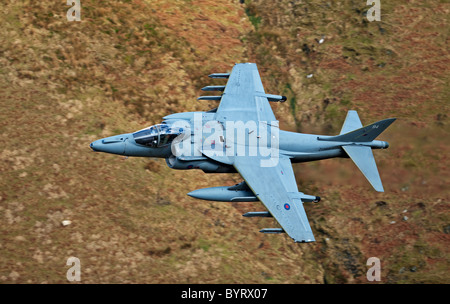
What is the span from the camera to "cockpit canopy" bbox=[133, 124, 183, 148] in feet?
99.8

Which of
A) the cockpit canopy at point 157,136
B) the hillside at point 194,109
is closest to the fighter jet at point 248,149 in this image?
the cockpit canopy at point 157,136

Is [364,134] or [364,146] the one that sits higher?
[364,134]

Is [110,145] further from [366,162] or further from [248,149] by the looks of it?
[366,162]

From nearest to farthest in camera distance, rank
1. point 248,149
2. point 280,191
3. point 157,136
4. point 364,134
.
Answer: point 280,191, point 157,136, point 248,149, point 364,134

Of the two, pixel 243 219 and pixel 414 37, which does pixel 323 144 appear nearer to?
pixel 243 219

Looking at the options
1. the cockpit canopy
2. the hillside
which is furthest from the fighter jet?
the hillside

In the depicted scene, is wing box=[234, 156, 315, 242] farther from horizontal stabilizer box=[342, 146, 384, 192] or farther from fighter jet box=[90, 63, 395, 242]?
horizontal stabilizer box=[342, 146, 384, 192]

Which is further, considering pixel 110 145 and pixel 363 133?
pixel 363 133

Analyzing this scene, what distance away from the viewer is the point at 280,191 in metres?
29.4

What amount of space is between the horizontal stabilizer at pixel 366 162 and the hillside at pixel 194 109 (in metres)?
3.97

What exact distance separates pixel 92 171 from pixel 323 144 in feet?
42.1

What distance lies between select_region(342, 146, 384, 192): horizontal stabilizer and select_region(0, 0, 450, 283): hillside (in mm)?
3973

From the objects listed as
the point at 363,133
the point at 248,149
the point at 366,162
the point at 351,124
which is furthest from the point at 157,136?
the point at 366,162

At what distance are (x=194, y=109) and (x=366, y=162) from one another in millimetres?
12006
